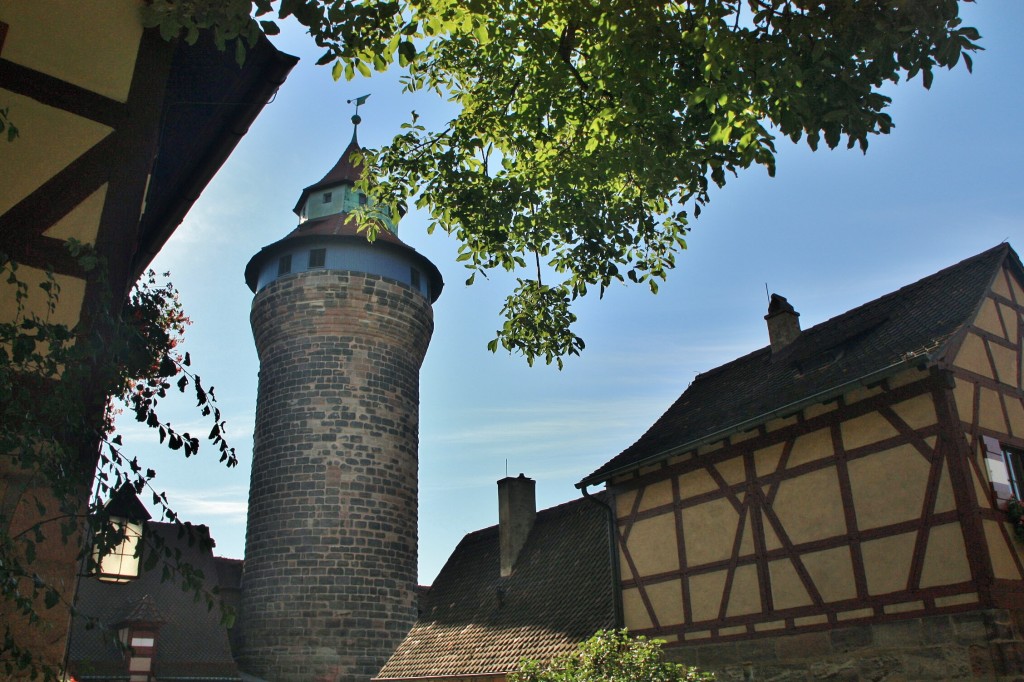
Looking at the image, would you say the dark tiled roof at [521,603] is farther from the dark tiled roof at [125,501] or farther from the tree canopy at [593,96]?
the dark tiled roof at [125,501]

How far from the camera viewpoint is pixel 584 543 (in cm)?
1497

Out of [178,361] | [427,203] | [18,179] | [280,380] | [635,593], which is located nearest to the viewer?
[178,361]

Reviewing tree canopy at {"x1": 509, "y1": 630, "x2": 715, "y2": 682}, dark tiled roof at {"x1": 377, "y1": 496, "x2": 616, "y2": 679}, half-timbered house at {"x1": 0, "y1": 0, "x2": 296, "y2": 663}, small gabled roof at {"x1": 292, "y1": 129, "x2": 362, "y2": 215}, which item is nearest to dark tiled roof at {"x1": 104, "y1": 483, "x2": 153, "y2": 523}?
half-timbered house at {"x1": 0, "y1": 0, "x2": 296, "y2": 663}

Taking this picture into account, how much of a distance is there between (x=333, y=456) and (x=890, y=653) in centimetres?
1250

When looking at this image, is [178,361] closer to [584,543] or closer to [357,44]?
[357,44]

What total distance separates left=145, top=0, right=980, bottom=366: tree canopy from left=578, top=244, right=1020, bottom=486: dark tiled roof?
9.72 feet

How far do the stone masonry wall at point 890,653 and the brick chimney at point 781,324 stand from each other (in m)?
4.65

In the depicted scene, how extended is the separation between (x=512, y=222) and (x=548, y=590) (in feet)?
27.3

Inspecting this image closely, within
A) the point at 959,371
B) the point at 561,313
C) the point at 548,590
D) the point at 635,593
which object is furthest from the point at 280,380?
the point at 959,371

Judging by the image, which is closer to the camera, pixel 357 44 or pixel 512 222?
pixel 357 44

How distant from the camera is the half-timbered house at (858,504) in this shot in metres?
8.43

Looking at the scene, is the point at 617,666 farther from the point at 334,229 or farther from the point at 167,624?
the point at 334,229

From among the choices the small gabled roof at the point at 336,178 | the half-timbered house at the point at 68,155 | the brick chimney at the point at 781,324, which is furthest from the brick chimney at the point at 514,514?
the half-timbered house at the point at 68,155

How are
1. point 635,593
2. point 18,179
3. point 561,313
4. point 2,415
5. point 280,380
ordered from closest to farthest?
point 2,415
point 18,179
point 561,313
point 635,593
point 280,380
